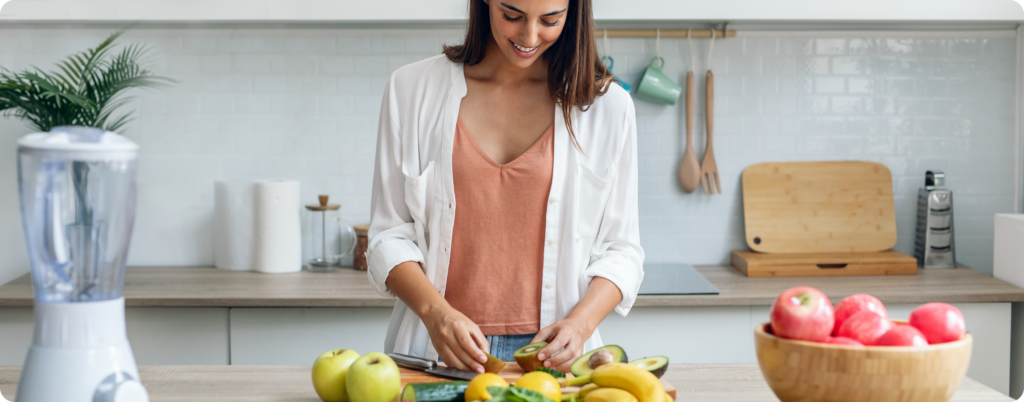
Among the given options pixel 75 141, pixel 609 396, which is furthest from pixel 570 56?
pixel 75 141

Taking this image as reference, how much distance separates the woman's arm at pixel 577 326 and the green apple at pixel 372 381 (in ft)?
0.78

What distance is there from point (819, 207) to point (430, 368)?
1924 mm

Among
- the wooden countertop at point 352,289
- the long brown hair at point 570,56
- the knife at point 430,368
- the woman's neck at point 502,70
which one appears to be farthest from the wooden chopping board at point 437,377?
the wooden countertop at point 352,289

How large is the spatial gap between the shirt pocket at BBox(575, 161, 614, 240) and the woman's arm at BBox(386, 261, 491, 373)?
31cm

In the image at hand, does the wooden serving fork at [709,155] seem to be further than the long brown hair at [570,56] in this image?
Yes

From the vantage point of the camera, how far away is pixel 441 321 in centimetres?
117

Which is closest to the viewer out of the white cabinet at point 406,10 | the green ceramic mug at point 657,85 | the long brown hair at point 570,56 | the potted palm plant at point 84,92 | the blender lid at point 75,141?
the blender lid at point 75,141

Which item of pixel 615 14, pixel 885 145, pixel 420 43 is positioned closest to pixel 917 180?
pixel 885 145

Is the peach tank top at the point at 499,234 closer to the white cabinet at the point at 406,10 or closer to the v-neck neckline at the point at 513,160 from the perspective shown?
the v-neck neckline at the point at 513,160

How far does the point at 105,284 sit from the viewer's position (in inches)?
32.7

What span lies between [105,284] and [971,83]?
275cm

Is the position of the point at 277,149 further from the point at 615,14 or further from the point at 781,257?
the point at 781,257

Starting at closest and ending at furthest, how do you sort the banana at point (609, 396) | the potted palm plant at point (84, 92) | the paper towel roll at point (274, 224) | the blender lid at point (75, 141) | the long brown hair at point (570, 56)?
the blender lid at point (75, 141)
the banana at point (609, 396)
the long brown hair at point (570, 56)
the potted palm plant at point (84, 92)
the paper towel roll at point (274, 224)

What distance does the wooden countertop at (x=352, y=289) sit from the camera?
2.11 metres
